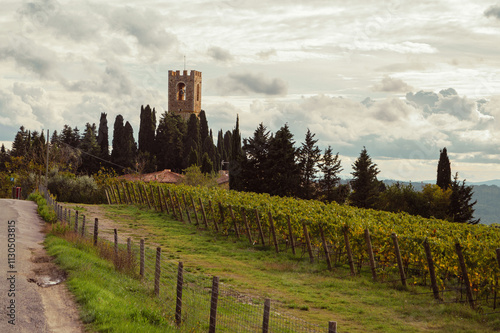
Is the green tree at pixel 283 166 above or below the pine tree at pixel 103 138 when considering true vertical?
below

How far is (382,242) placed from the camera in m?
16.3

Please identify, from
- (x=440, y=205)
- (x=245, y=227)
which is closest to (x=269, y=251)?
(x=245, y=227)

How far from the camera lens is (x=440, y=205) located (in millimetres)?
49906

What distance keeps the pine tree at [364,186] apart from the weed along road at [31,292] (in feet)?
135

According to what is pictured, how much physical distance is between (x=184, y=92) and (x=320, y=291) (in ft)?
402

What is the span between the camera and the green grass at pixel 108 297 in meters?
9.02

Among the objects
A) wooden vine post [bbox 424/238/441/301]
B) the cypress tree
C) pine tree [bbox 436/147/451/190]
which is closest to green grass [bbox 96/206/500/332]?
wooden vine post [bbox 424/238/441/301]

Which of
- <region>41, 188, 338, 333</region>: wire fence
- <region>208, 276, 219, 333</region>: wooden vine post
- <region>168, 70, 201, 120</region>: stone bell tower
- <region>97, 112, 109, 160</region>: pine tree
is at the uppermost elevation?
<region>168, 70, 201, 120</region>: stone bell tower

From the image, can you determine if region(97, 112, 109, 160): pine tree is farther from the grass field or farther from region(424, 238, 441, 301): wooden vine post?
region(424, 238, 441, 301): wooden vine post

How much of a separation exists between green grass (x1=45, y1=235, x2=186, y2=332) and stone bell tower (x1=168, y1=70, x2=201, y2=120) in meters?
117

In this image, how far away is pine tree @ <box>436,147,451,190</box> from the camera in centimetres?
5725

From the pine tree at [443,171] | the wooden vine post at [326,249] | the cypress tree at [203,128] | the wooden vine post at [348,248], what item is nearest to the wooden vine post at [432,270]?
the wooden vine post at [348,248]

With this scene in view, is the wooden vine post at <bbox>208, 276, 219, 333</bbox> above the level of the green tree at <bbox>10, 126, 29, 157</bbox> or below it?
below

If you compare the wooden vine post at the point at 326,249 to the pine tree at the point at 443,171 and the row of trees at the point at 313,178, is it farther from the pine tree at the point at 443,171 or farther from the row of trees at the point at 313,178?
the pine tree at the point at 443,171
